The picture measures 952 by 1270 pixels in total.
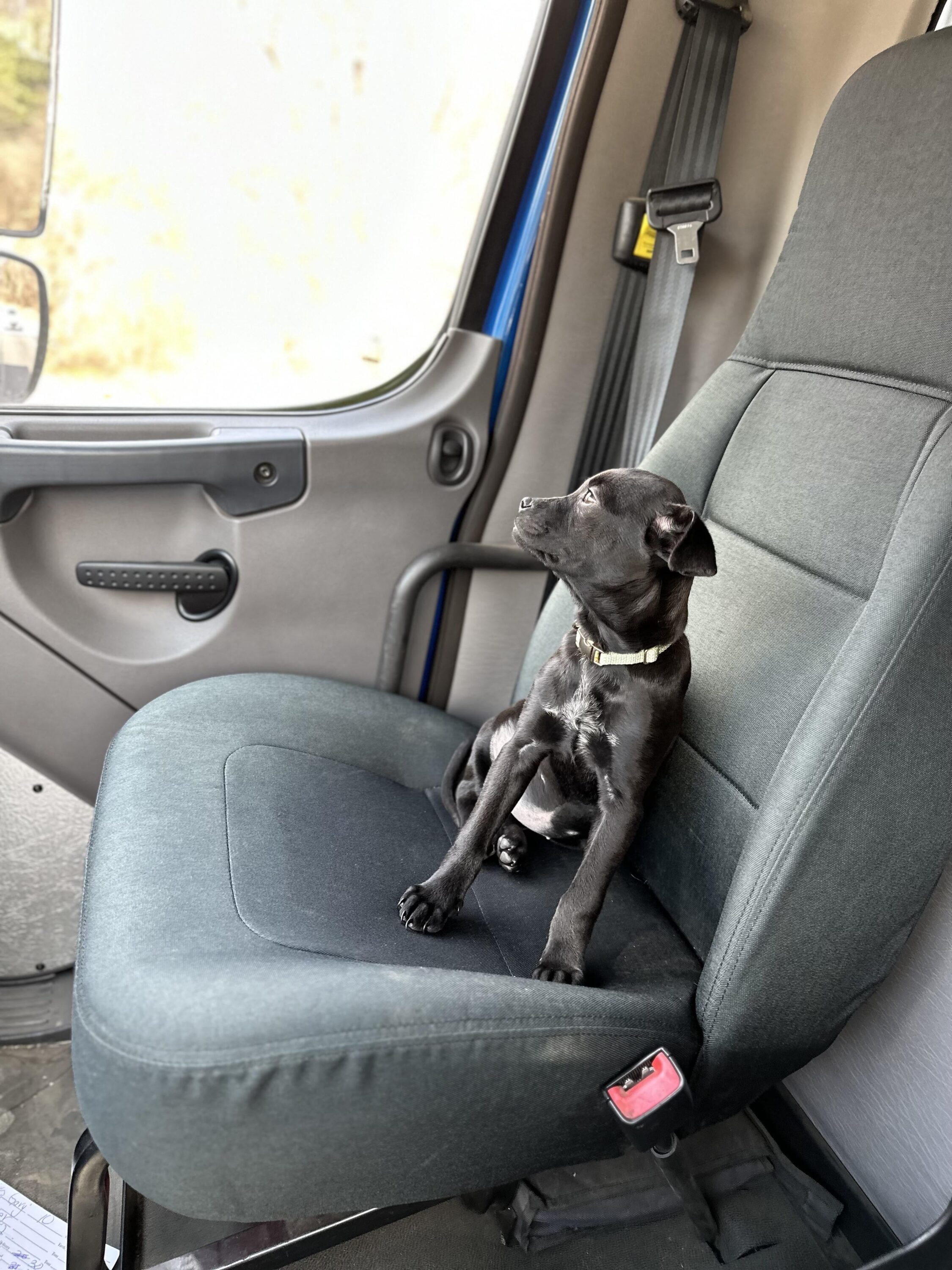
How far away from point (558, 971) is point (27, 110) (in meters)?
1.75

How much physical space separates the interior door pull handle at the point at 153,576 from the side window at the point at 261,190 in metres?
0.34

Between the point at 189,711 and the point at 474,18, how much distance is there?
148cm

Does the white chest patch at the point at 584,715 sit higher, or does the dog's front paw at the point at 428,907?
the white chest patch at the point at 584,715

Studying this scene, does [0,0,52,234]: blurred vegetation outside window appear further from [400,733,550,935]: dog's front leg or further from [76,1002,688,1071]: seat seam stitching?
[76,1002,688,1071]: seat seam stitching

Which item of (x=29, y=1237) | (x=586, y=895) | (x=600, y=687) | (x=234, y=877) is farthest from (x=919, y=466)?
(x=29, y=1237)

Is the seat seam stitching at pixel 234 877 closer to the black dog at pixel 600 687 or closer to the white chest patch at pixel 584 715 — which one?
the black dog at pixel 600 687

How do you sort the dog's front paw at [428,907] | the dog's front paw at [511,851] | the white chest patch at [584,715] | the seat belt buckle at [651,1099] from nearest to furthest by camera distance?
the seat belt buckle at [651,1099] < the dog's front paw at [428,907] < the white chest patch at [584,715] < the dog's front paw at [511,851]

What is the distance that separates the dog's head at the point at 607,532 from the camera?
1.42 m

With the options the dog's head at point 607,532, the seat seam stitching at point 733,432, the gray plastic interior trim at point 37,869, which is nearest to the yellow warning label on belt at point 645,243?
the seat seam stitching at point 733,432

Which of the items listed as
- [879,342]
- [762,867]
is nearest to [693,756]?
[762,867]

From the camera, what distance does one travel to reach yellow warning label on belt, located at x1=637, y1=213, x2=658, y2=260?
2.02 m

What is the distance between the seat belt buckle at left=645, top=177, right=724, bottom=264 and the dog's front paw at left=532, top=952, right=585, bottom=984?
1.40 metres

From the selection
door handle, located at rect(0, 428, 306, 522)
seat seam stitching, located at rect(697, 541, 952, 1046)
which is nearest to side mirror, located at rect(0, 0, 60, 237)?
door handle, located at rect(0, 428, 306, 522)

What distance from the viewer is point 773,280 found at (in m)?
1.64
